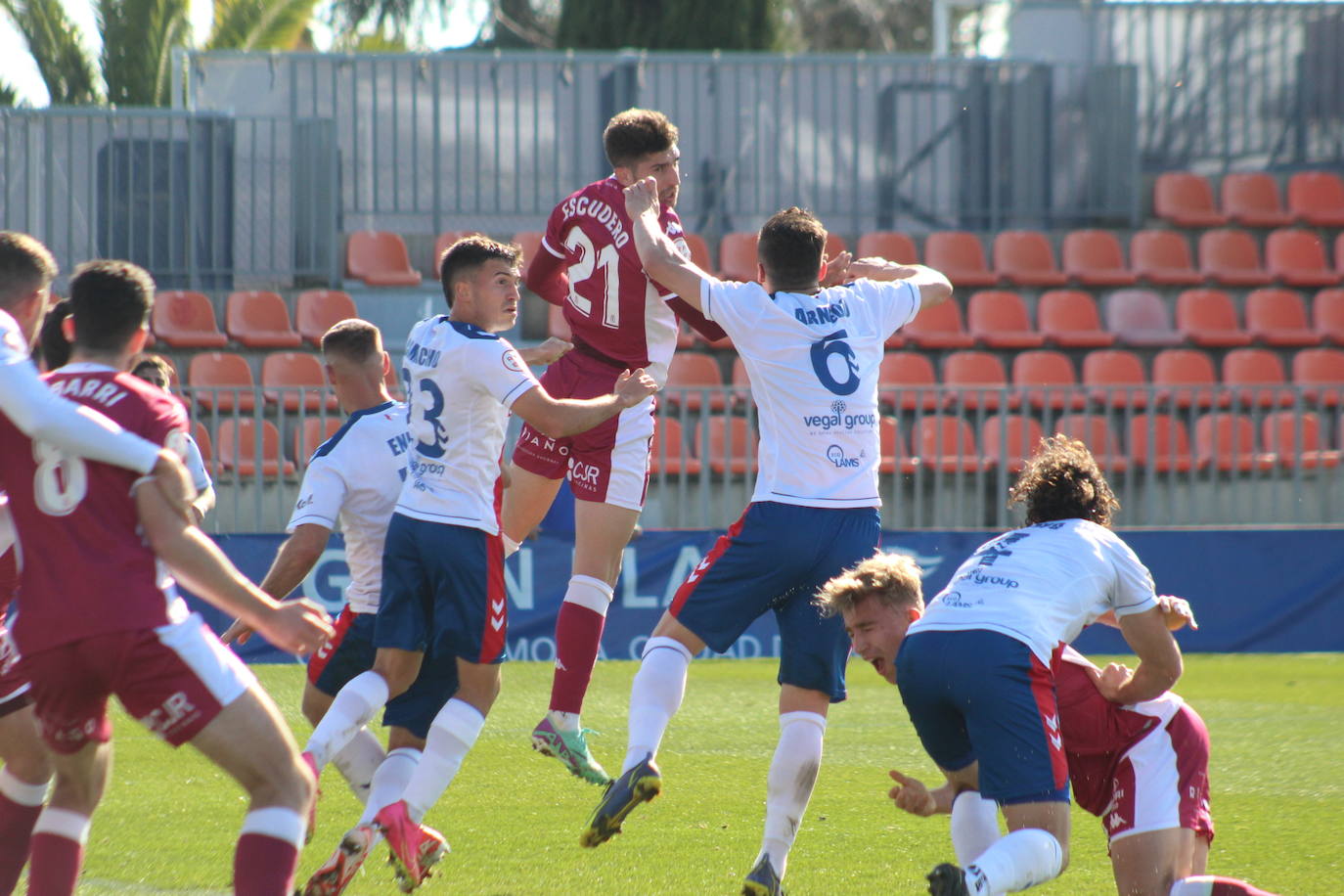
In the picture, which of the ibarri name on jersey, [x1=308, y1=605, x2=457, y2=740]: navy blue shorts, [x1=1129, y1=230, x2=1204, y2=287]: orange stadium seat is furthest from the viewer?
[x1=1129, y1=230, x2=1204, y2=287]: orange stadium seat

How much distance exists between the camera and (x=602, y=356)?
19.8 feet

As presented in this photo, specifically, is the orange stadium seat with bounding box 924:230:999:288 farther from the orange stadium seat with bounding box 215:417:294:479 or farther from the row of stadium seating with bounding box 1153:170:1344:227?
the orange stadium seat with bounding box 215:417:294:479

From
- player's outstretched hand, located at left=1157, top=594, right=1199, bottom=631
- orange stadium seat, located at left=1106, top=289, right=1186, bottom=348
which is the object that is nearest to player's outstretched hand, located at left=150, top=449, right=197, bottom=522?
player's outstretched hand, located at left=1157, top=594, right=1199, bottom=631

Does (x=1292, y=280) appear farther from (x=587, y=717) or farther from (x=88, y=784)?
(x=88, y=784)

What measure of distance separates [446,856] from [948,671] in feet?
6.85

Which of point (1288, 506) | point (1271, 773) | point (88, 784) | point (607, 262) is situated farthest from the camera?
point (1288, 506)

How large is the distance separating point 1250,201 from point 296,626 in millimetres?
15094

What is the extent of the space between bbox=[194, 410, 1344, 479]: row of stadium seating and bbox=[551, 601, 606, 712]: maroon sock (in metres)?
5.53

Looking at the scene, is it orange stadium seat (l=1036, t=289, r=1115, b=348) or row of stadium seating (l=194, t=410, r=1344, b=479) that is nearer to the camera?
row of stadium seating (l=194, t=410, r=1344, b=479)

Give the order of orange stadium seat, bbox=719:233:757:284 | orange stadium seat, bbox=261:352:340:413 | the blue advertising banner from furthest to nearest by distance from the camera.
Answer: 1. orange stadium seat, bbox=719:233:757:284
2. orange stadium seat, bbox=261:352:340:413
3. the blue advertising banner

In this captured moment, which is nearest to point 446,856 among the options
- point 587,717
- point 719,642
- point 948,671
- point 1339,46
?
point 719,642

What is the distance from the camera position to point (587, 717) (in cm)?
855

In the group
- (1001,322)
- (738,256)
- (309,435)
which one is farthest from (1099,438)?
(309,435)

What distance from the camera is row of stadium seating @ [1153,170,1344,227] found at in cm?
1641
